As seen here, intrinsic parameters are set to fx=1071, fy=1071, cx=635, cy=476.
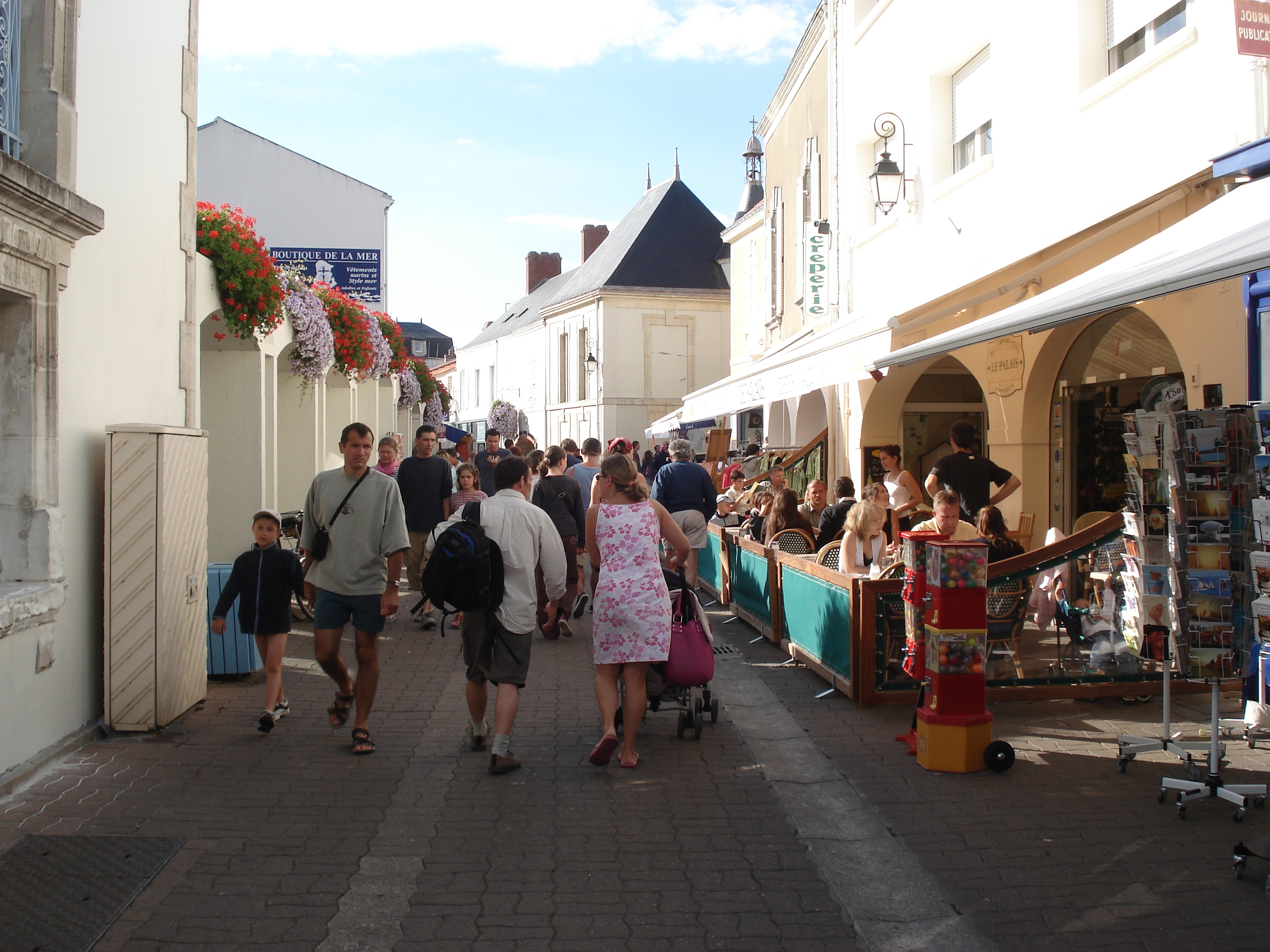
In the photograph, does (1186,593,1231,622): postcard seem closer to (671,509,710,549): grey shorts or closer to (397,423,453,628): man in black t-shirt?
(671,509,710,549): grey shorts

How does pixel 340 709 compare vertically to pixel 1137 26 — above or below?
below

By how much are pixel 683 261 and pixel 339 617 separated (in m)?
40.3

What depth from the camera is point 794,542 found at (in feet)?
28.8

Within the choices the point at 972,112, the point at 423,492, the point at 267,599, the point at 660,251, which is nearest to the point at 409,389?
the point at 423,492

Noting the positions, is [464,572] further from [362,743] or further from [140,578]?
[140,578]

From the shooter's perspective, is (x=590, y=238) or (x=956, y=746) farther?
(x=590, y=238)

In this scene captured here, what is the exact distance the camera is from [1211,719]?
4.67m

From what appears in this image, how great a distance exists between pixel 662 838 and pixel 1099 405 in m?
6.74

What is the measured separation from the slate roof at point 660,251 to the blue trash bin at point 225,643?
3636 cm

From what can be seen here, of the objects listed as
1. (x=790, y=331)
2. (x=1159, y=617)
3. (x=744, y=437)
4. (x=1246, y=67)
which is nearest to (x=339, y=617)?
(x=1159, y=617)

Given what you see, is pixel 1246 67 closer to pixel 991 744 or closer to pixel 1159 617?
pixel 1159 617

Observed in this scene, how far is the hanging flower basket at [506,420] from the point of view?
162ft

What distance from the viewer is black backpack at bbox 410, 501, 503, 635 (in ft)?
17.2

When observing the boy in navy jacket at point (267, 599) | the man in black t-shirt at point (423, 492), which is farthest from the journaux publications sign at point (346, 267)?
the boy in navy jacket at point (267, 599)
